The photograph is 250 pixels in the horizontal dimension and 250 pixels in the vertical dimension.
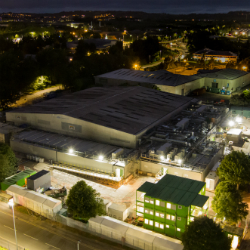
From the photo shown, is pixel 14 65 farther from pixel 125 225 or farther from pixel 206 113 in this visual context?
pixel 125 225

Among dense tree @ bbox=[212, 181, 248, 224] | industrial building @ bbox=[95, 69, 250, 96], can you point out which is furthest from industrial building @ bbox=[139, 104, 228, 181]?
industrial building @ bbox=[95, 69, 250, 96]

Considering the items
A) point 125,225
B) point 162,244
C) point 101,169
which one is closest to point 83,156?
point 101,169

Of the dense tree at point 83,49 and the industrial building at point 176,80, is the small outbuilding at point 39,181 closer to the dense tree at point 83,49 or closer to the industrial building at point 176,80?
the industrial building at point 176,80

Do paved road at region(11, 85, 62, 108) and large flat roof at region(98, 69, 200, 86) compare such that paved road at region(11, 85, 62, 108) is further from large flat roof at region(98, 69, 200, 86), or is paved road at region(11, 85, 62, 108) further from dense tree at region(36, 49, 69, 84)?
large flat roof at region(98, 69, 200, 86)

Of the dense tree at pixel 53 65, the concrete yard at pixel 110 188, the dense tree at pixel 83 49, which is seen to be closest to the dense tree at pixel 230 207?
the concrete yard at pixel 110 188

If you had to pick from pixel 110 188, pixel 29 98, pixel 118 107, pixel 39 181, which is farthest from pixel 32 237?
pixel 29 98
